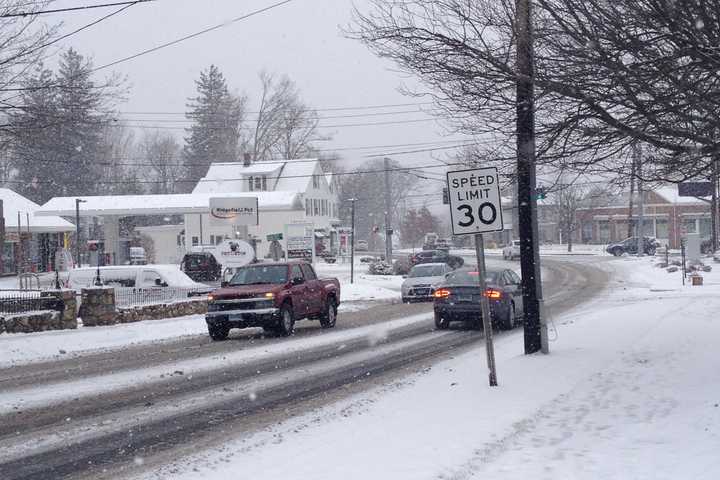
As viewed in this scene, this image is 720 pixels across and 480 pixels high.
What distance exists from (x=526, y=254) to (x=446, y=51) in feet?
12.9

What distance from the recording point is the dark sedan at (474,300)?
813 inches

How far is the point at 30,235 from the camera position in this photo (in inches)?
2057

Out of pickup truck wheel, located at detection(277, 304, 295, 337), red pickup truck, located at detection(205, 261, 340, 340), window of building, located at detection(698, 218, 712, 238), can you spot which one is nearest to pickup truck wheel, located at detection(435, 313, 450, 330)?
red pickup truck, located at detection(205, 261, 340, 340)

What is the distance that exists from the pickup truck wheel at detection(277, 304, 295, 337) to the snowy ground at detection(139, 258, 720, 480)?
5859 millimetres

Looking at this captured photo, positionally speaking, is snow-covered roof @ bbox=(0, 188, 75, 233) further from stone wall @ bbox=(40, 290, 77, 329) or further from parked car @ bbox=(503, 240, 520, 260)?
parked car @ bbox=(503, 240, 520, 260)

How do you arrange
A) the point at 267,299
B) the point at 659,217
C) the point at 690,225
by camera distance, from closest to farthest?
the point at 267,299 → the point at 690,225 → the point at 659,217

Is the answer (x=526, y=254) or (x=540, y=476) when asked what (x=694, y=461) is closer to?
(x=540, y=476)

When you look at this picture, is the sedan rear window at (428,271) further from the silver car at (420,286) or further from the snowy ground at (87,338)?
the snowy ground at (87,338)

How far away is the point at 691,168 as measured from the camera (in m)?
11.4

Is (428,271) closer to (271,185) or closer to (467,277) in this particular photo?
(467,277)

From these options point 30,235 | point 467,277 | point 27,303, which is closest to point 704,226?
point 30,235

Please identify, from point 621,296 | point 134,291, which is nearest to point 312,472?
point 134,291

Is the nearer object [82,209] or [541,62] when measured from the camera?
[541,62]

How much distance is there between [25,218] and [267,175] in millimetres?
26450
